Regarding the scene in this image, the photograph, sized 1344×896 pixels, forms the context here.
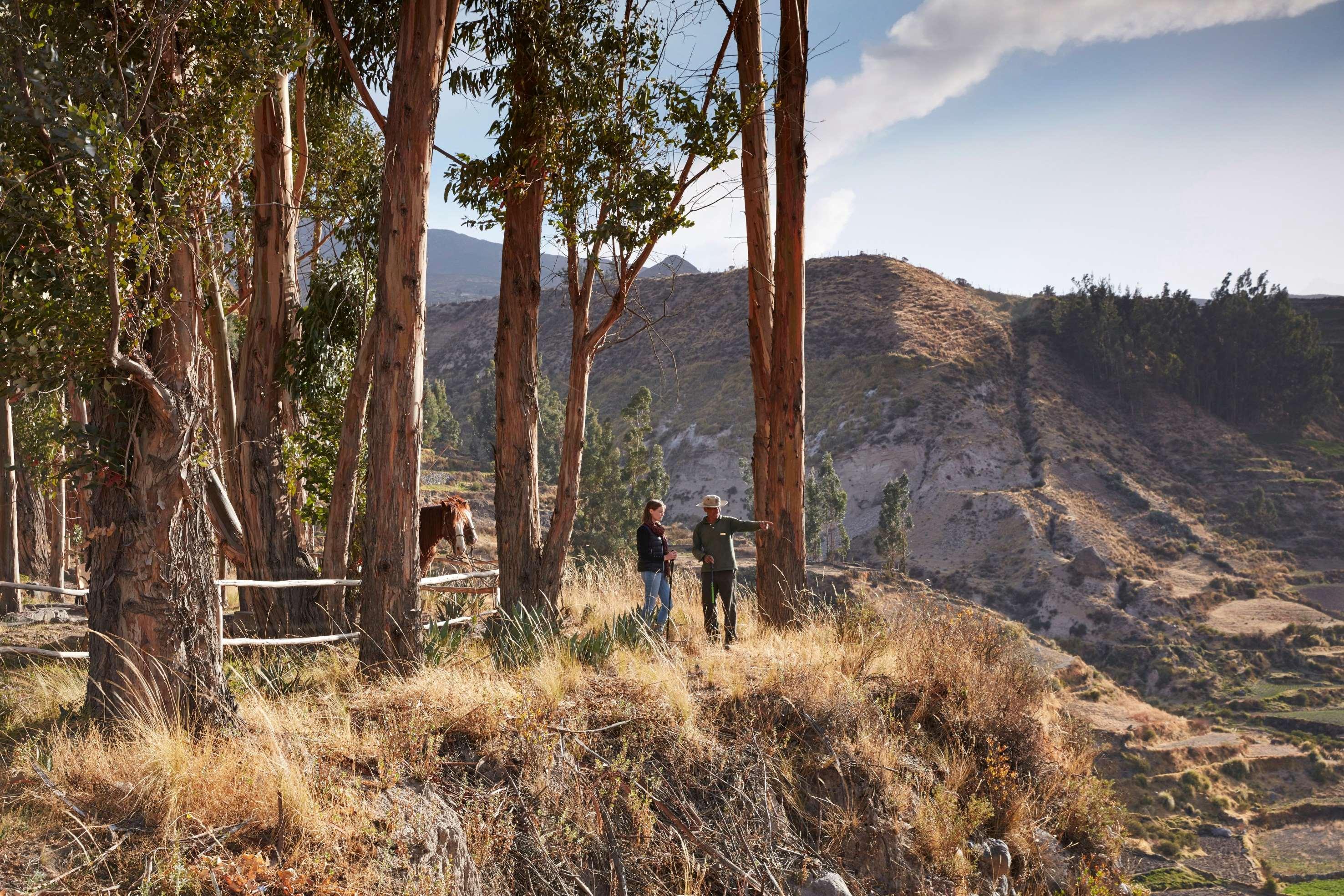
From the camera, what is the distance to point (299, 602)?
9172mm

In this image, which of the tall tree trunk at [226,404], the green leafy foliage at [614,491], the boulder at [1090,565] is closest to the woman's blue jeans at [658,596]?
the tall tree trunk at [226,404]

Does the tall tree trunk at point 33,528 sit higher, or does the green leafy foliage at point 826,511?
the tall tree trunk at point 33,528

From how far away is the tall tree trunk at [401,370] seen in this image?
21.9ft

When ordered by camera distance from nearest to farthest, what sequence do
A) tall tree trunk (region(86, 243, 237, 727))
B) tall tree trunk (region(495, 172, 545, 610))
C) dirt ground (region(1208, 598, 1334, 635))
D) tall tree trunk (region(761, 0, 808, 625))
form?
tall tree trunk (region(86, 243, 237, 727)) < tall tree trunk (region(495, 172, 545, 610)) < tall tree trunk (region(761, 0, 808, 625)) < dirt ground (region(1208, 598, 1334, 635))

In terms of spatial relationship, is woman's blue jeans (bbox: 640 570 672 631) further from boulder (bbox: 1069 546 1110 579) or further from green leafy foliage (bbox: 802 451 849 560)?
boulder (bbox: 1069 546 1110 579)

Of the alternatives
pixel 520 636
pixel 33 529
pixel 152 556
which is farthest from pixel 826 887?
pixel 33 529

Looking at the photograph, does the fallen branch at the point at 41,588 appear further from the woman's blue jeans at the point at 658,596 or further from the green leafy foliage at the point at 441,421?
the green leafy foliage at the point at 441,421

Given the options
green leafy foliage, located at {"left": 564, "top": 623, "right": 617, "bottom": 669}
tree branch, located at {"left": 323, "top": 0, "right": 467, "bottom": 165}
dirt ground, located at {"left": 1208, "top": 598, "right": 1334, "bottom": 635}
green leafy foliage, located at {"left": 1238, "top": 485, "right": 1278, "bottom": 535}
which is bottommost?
dirt ground, located at {"left": 1208, "top": 598, "right": 1334, "bottom": 635}

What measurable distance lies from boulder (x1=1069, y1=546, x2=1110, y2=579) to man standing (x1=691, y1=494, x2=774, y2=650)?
46.8 m

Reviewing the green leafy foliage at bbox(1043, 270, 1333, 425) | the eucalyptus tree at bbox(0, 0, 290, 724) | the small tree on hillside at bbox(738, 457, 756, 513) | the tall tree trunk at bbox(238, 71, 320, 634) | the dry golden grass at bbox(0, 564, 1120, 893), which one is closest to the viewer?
the dry golden grass at bbox(0, 564, 1120, 893)

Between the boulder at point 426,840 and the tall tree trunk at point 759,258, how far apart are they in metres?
4.87

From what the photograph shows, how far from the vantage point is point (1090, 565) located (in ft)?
164

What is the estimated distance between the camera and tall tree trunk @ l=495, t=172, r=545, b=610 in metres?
8.36

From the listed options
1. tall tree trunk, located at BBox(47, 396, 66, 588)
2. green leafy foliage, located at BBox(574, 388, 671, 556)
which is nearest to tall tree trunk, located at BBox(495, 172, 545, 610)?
tall tree trunk, located at BBox(47, 396, 66, 588)
